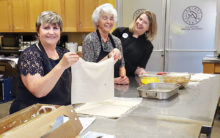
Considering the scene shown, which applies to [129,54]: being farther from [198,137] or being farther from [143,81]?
[198,137]

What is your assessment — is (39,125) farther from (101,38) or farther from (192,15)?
(192,15)

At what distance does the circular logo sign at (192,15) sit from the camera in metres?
4.04

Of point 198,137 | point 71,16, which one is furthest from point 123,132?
point 71,16

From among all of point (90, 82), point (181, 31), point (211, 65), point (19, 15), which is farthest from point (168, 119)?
point (19, 15)

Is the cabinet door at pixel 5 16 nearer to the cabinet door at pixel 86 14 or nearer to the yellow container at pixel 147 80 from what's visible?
the cabinet door at pixel 86 14

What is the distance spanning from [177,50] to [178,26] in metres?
0.42

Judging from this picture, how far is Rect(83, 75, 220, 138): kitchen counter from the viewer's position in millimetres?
981

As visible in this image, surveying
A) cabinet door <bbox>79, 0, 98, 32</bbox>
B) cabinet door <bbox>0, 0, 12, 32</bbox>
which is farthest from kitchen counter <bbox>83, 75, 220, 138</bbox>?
cabinet door <bbox>0, 0, 12, 32</bbox>

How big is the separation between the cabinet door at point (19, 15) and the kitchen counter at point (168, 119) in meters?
4.15

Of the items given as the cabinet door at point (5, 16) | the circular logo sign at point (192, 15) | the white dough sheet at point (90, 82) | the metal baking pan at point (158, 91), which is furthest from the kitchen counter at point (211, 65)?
the cabinet door at point (5, 16)

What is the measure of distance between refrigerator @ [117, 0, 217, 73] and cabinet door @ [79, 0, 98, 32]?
19.9 inches

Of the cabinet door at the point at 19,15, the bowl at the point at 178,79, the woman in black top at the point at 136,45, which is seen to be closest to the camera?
the bowl at the point at 178,79

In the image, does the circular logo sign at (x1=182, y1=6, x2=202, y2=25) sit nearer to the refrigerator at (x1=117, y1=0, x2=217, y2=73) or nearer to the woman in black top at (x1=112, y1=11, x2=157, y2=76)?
the refrigerator at (x1=117, y1=0, x2=217, y2=73)

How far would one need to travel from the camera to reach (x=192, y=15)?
407cm
